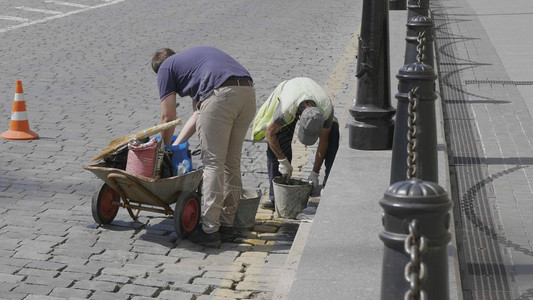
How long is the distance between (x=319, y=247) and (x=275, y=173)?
7.38 ft

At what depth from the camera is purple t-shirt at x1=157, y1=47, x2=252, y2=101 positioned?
6.63 meters

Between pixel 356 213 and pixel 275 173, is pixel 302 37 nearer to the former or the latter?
pixel 275 173

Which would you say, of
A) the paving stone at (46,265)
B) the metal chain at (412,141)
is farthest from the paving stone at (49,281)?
the metal chain at (412,141)

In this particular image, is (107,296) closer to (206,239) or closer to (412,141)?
(206,239)

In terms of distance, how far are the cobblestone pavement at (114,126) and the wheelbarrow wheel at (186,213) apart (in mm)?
122

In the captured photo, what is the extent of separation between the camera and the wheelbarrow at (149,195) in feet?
21.6

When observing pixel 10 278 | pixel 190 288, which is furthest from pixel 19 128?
pixel 190 288

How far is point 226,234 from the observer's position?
6.86 m

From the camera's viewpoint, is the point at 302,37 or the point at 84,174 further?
the point at 302,37

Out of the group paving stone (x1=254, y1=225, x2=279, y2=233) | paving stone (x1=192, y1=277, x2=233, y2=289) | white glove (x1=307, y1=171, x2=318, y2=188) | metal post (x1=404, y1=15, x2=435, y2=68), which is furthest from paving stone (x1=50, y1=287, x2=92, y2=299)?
metal post (x1=404, y1=15, x2=435, y2=68)

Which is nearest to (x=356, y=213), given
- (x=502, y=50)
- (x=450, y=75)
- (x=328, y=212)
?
(x=328, y=212)

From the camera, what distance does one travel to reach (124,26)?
63.0ft

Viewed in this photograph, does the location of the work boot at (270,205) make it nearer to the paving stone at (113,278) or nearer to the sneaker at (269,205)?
the sneaker at (269,205)

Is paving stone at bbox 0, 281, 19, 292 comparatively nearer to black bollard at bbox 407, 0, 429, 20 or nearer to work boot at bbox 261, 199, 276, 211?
work boot at bbox 261, 199, 276, 211
